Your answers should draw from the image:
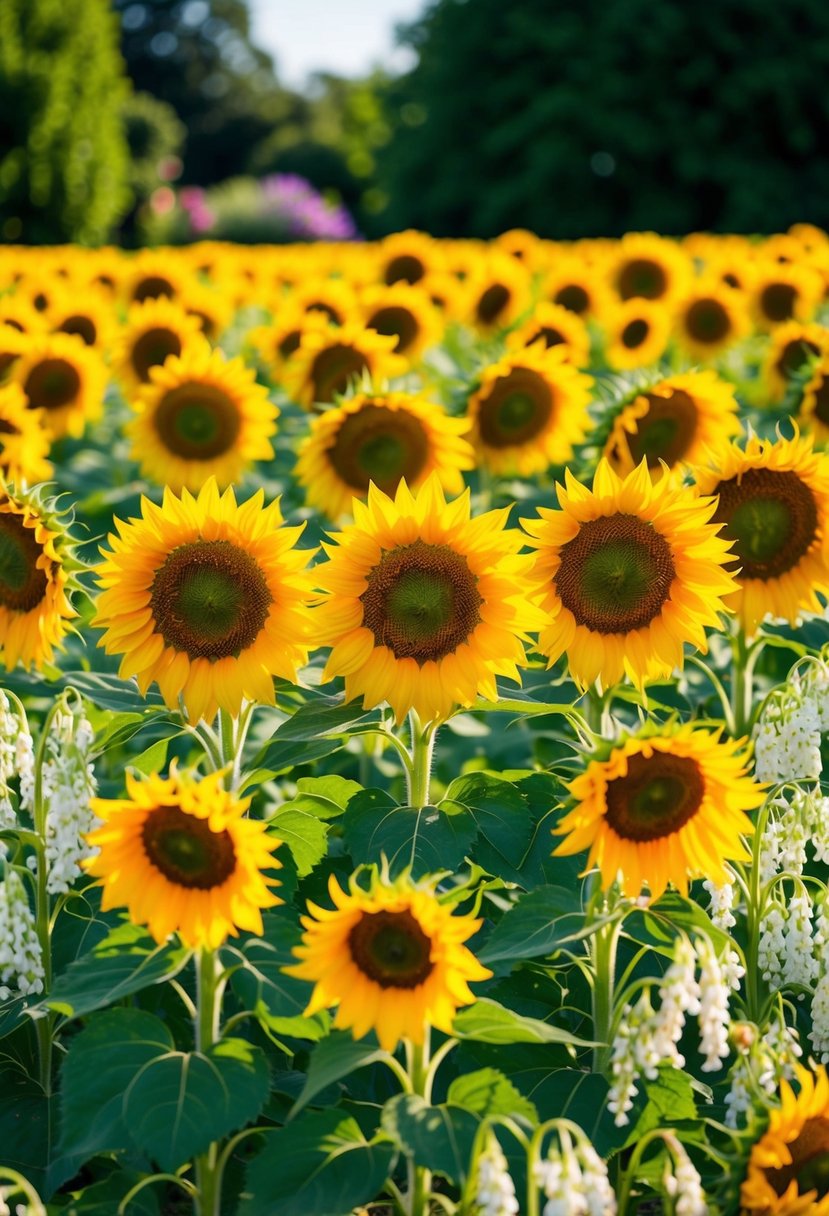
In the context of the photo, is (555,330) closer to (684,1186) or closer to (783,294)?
(783,294)

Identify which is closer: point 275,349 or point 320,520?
point 320,520

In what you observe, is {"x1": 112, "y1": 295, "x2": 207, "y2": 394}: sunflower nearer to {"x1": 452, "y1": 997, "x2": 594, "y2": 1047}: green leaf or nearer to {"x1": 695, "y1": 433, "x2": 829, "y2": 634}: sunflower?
Result: {"x1": 695, "y1": 433, "x2": 829, "y2": 634}: sunflower

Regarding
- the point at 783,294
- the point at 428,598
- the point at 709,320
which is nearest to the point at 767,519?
the point at 428,598

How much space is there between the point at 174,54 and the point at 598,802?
74.0 metres

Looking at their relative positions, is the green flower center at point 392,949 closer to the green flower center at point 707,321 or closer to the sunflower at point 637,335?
the sunflower at point 637,335

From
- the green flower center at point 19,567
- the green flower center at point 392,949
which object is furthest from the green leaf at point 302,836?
the green flower center at point 19,567

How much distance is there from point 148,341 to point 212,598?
12.7 ft

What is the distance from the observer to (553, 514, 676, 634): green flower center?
3146mm

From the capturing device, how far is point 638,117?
1110 inches

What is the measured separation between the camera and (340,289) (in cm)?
748

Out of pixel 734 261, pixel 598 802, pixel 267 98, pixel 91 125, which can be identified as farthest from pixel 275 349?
pixel 267 98

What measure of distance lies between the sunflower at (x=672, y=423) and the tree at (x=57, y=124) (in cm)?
2687

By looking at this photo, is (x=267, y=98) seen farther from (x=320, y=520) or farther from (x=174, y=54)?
(x=320, y=520)

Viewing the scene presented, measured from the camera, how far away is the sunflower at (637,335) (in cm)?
727
